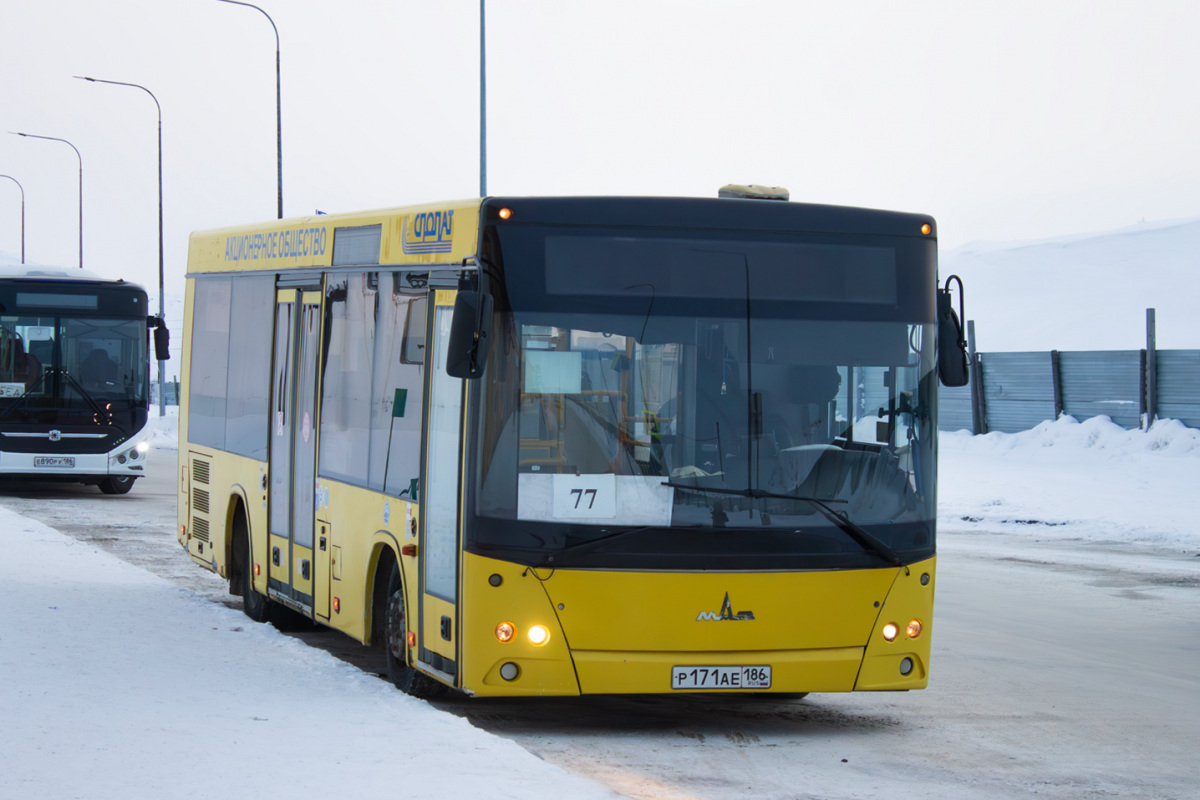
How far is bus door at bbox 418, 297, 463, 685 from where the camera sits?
813cm

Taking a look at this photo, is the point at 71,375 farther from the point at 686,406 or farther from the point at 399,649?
the point at 686,406

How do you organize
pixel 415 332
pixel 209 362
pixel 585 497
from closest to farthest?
pixel 585 497
pixel 415 332
pixel 209 362

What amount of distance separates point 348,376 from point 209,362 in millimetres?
3899

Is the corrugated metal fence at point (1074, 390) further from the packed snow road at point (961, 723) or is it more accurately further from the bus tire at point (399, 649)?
the bus tire at point (399, 649)

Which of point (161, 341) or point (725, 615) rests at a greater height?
point (161, 341)

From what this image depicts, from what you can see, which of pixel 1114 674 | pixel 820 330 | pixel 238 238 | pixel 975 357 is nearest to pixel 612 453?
pixel 820 330

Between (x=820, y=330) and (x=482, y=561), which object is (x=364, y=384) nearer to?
(x=482, y=561)

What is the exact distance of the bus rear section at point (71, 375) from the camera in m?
23.5

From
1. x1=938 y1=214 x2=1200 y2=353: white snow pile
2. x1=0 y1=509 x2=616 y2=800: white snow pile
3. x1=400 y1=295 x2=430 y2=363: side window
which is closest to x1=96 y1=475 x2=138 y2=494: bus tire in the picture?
x1=0 y1=509 x2=616 y2=800: white snow pile

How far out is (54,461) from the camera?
23.9 metres

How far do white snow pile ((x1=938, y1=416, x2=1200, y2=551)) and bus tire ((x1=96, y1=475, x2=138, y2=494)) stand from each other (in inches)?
504

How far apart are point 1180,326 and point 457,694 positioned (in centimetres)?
7745

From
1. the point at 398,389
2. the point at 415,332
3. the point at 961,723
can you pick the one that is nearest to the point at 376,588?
the point at 398,389

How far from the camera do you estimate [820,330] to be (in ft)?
26.6
